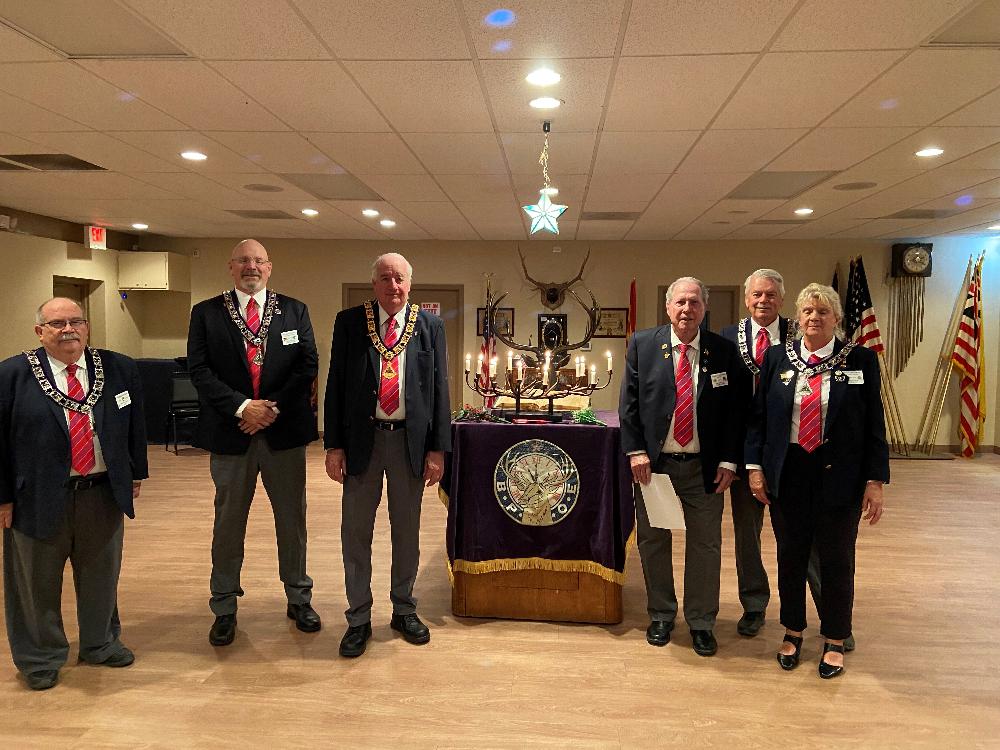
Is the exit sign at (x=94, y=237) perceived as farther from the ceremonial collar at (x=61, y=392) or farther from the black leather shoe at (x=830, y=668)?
the black leather shoe at (x=830, y=668)

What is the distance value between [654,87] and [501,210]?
3556 mm

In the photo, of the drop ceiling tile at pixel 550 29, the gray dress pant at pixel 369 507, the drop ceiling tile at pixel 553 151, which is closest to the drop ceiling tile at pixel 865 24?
the drop ceiling tile at pixel 550 29

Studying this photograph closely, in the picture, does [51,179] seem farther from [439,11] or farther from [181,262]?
[439,11]

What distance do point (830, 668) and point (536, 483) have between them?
1426mm

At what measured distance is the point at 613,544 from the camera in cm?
331

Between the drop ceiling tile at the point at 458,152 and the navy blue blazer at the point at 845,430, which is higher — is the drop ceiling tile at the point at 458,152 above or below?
above

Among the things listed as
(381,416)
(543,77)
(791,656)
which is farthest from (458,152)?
(791,656)

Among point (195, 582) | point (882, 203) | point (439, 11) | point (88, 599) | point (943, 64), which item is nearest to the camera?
point (439, 11)

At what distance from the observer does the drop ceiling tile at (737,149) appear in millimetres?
4129

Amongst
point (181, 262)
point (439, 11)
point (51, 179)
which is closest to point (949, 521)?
point (439, 11)

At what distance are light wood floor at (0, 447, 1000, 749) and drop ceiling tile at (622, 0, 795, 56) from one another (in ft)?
8.34

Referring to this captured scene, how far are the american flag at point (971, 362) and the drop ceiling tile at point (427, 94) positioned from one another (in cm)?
695

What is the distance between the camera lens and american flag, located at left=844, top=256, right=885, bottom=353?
8.37 m

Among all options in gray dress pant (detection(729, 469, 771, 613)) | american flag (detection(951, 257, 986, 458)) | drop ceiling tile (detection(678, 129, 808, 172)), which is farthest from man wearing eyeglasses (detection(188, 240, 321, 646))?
american flag (detection(951, 257, 986, 458))
